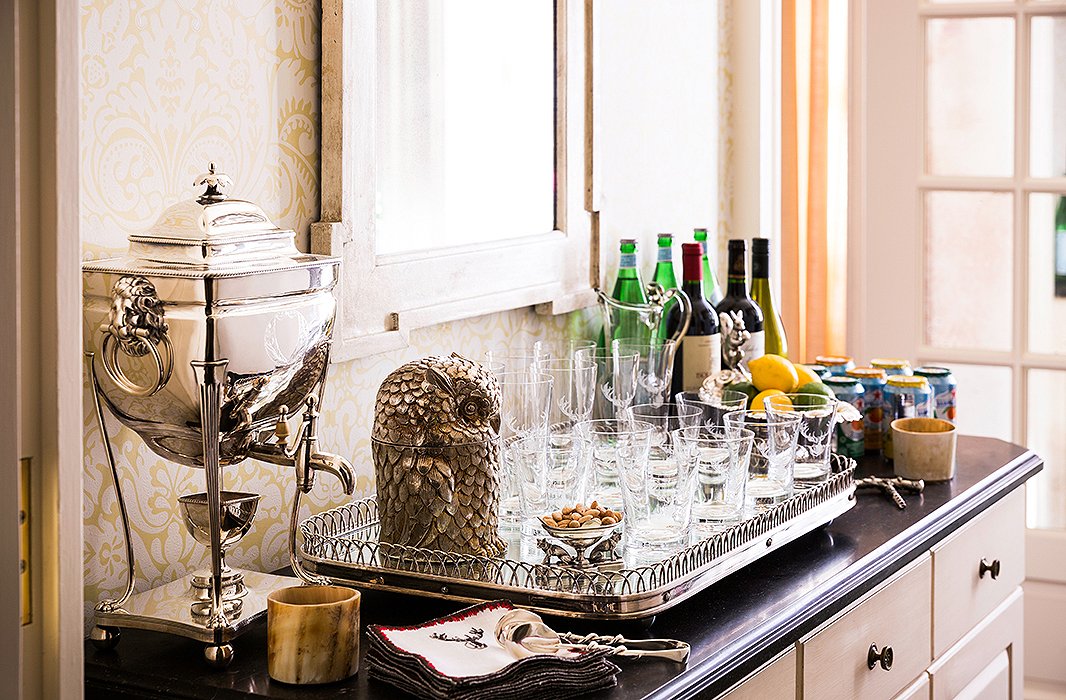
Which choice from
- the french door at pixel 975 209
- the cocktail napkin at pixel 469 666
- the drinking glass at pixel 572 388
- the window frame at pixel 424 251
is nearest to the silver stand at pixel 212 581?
the cocktail napkin at pixel 469 666

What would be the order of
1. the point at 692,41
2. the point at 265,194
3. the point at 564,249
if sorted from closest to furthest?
the point at 265,194 < the point at 564,249 < the point at 692,41

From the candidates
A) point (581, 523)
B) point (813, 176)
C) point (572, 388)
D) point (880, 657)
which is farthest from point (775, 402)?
point (813, 176)

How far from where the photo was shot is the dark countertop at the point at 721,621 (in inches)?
47.8

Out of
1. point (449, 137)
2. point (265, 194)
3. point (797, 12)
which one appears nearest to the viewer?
point (265, 194)

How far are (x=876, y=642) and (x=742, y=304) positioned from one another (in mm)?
776

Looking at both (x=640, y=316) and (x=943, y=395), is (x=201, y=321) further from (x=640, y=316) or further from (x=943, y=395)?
(x=943, y=395)

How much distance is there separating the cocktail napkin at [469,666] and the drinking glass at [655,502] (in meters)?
0.29

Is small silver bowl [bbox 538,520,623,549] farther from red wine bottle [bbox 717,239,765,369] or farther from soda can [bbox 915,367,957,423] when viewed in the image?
soda can [bbox 915,367,957,423]

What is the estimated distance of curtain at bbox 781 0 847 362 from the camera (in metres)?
3.72

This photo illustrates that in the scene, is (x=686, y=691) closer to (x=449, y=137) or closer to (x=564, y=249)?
(x=449, y=137)

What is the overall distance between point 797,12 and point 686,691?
2915 millimetres

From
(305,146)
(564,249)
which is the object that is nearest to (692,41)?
(564,249)

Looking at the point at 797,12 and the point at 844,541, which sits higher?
the point at 797,12

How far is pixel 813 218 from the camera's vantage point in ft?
12.8
